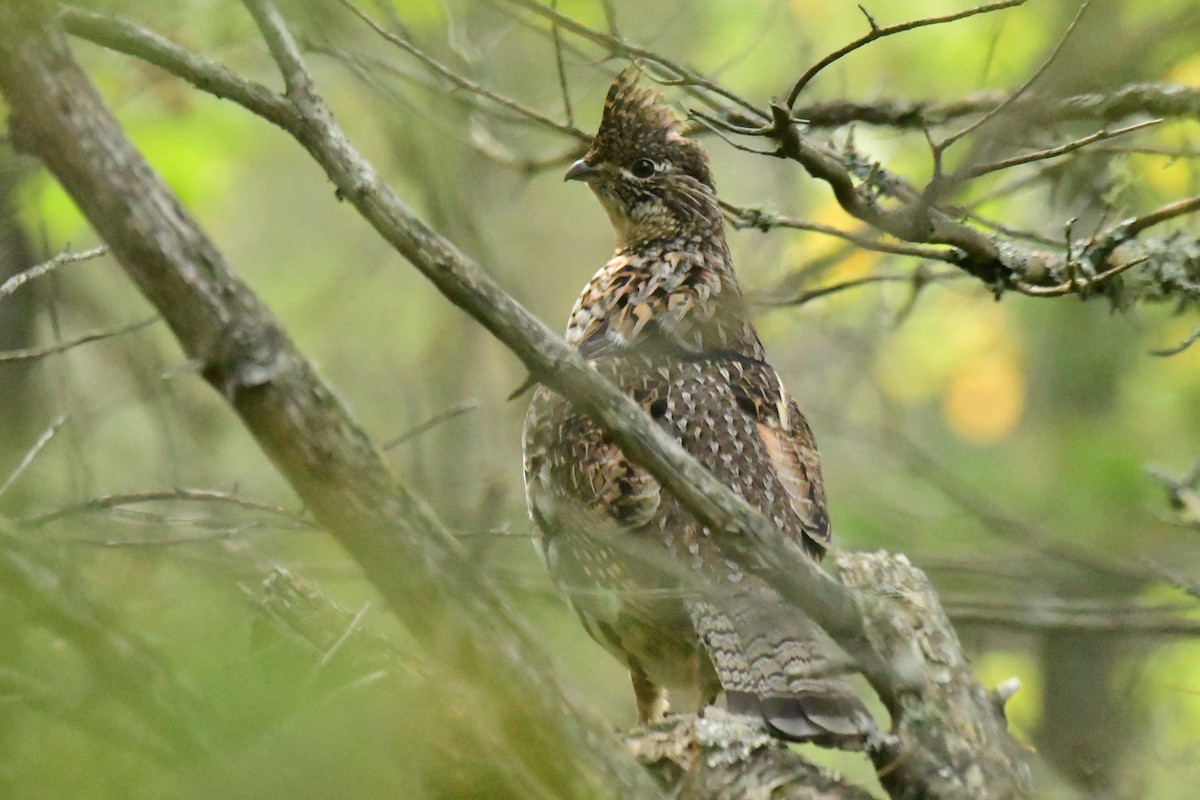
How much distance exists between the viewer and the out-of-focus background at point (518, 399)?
245 centimetres

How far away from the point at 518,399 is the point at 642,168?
11.0 ft

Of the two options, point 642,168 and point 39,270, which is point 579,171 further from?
point 39,270

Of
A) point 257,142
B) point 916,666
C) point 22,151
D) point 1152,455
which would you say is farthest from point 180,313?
point 1152,455

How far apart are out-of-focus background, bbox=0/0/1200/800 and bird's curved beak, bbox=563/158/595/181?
0.71 feet

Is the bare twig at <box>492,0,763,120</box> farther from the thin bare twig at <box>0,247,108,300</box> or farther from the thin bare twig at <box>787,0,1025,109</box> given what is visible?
the thin bare twig at <box>0,247,108,300</box>

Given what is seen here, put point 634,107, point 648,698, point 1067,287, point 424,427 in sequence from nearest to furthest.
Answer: point 424,427 → point 1067,287 → point 648,698 → point 634,107

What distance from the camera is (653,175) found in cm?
558

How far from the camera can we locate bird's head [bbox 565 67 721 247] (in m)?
5.49

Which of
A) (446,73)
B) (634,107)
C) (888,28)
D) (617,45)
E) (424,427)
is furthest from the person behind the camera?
(634,107)

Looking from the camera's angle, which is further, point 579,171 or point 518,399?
point 518,399

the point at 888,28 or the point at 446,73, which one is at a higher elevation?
the point at 446,73

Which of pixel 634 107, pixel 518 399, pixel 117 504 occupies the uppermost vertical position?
pixel 518 399

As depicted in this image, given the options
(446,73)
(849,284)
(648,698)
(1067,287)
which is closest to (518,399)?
(648,698)

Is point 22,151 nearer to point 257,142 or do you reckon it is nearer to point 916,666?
point 916,666
